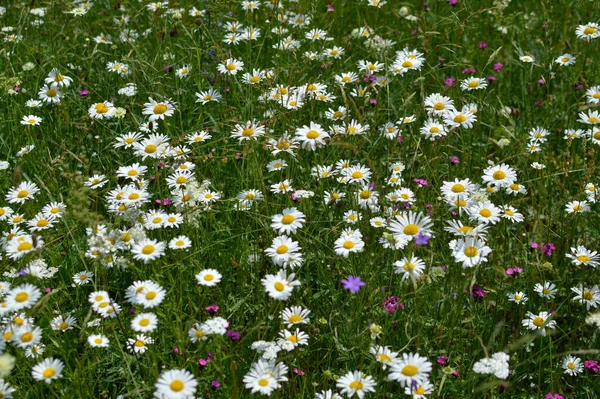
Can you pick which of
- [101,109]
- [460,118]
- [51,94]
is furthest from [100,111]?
[460,118]

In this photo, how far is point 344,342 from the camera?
97.0 inches

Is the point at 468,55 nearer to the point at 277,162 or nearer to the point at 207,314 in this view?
the point at 277,162

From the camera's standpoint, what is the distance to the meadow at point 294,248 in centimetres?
224

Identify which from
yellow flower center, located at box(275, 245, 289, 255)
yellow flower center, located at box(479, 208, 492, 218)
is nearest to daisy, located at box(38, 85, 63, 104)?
yellow flower center, located at box(275, 245, 289, 255)

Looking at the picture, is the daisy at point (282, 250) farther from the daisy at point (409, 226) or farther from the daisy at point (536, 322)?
the daisy at point (536, 322)

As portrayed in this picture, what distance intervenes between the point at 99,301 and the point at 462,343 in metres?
1.35

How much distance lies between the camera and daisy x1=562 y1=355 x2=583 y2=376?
243 centimetres

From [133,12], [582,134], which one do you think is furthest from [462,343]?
[133,12]

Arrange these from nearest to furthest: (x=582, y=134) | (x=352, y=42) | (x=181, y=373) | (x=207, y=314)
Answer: (x=181, y=373)
(x=207, y=314)
(x=582, y=134)
(x=352, y=42)

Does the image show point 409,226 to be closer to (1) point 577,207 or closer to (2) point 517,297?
(2) point 517,297

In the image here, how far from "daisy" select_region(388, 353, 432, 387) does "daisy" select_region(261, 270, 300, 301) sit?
0.41 meters

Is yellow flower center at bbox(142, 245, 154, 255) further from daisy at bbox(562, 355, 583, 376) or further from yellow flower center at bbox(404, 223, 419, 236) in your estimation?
daisy at bbox(562, 355, 583, 376)

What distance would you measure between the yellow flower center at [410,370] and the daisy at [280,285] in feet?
1.44

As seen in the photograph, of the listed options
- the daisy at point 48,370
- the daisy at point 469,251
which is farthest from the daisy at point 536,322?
the daisy at point 48,370
